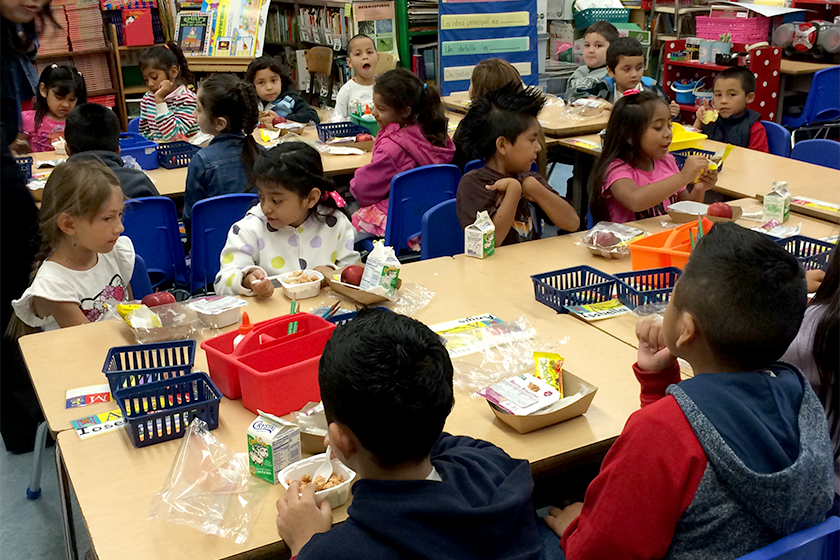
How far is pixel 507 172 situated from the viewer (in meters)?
2.80

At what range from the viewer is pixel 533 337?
1.87 meters


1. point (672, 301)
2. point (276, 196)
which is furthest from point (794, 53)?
point (672, 301)

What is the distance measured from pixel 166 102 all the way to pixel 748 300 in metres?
4.46

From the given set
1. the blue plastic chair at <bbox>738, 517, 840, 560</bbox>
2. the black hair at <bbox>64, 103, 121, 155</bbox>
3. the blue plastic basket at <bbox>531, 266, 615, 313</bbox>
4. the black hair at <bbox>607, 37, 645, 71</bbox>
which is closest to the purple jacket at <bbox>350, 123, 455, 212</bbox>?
the black hair at <bbox>64, 103, 121, 155</bbox>

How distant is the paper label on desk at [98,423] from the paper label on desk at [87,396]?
0.06 meters

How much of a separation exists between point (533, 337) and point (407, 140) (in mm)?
1900

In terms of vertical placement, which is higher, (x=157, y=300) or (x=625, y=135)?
(x=625, y=135)

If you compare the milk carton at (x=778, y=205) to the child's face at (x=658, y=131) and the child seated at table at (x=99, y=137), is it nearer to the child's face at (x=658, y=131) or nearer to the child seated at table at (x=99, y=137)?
the child's face at (x=658, y=131)

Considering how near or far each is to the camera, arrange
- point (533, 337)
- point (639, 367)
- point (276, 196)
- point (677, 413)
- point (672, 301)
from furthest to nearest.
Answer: point (276, 196) → point (533, 337) → point (639, 367) → point (672, 301) → point (677, 413)

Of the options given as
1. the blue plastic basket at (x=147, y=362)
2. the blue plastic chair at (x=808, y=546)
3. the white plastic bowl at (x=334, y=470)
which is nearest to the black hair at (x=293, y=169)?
the blue plastic basket at (x=147, y=362)

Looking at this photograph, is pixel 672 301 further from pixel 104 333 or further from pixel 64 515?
pixel 64 515

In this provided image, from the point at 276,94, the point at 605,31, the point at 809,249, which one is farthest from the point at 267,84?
the point at 809,249

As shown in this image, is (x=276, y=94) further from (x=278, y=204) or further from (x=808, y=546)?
(x=808, y=546)

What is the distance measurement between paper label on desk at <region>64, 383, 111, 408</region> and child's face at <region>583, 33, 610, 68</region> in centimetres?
461
